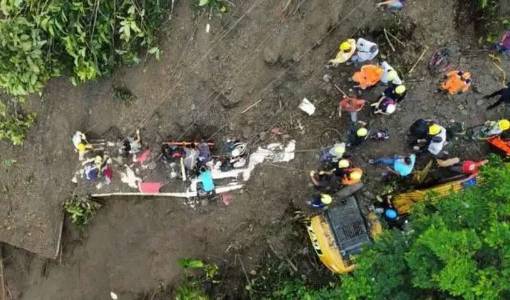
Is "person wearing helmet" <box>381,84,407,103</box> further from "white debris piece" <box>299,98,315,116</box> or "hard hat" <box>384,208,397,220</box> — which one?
"hard hat" <box>384,208,397,220</box>

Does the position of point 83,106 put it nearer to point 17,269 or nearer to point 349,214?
point 17,269

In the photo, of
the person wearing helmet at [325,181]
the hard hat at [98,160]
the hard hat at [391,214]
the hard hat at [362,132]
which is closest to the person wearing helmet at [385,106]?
the hard hat at [362,132]

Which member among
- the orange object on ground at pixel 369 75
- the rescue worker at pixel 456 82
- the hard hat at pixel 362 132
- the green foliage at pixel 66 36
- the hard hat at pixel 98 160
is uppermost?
the green foliage at pixel 66 36

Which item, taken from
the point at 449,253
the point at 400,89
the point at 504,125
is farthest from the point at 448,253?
the point at 504,125

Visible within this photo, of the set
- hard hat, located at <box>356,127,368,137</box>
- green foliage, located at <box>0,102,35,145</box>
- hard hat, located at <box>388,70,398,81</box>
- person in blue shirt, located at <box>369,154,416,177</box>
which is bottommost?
person in blue shirt, located at <box>369,154,416,177</box>

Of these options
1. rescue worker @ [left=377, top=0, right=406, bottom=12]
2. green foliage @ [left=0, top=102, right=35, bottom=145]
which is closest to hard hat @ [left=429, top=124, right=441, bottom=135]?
rescue worker @ [left=377, top=0, right=406, bottom=12]

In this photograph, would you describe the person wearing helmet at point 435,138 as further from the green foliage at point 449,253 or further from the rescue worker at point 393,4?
the rescue worker at point 393,4
